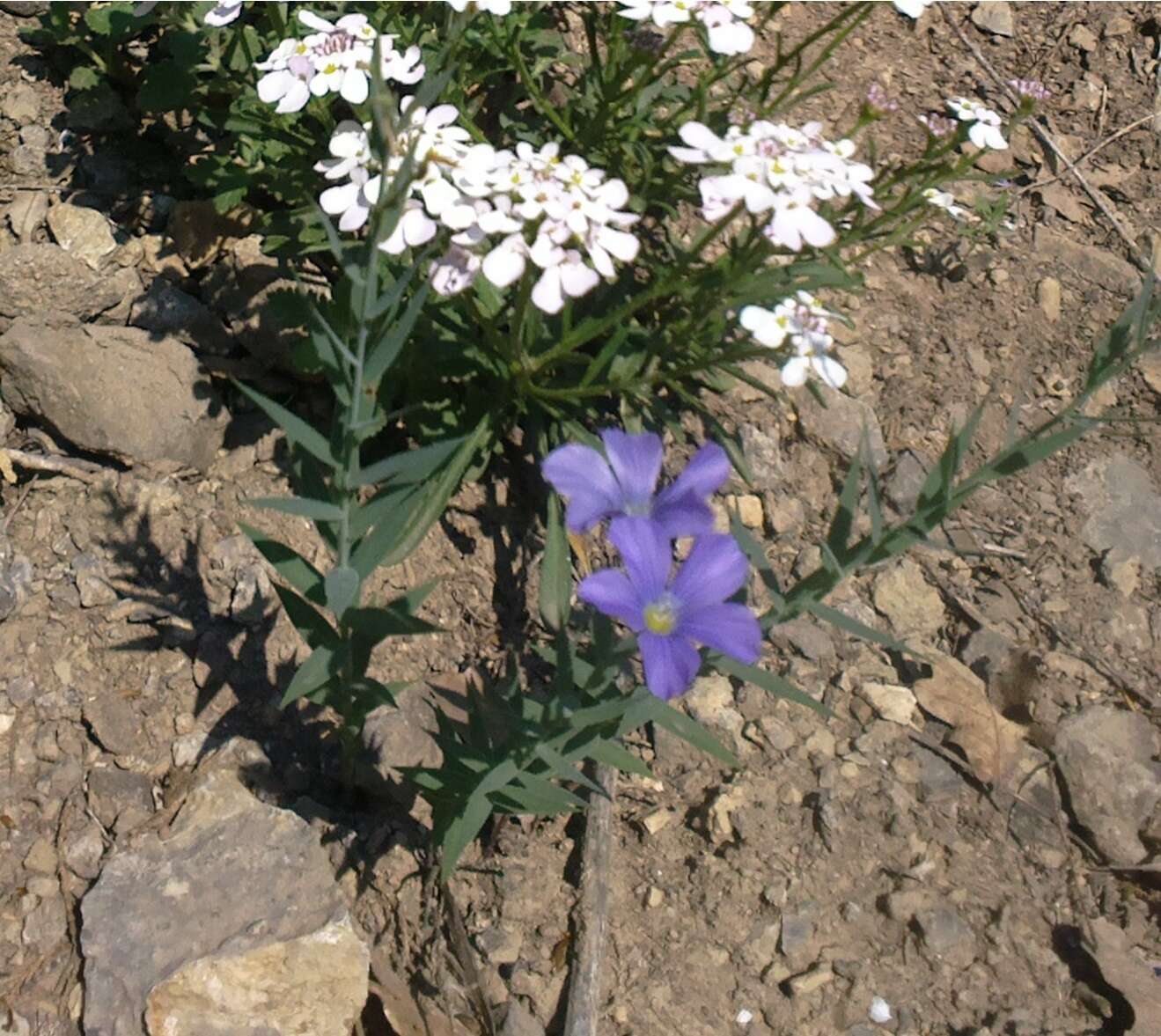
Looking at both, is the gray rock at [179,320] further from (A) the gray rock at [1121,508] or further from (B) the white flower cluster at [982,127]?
(A) the gray rock at [1121,508]

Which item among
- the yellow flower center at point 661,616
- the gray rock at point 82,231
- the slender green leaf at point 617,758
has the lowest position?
the gray rock at point 82,231

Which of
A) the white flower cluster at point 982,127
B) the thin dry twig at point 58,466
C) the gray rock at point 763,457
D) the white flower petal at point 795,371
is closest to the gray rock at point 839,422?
the gray rock at point 763,457

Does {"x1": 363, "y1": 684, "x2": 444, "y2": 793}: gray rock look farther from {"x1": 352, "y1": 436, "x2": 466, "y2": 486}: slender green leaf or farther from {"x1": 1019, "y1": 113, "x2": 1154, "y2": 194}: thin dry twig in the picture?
{"x1": 1019, "y1": 113, "x2": 1154, "y2": 194}: thin dry twig

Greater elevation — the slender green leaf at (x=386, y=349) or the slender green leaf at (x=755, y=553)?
the slender green leaf at (x=386, y=349)

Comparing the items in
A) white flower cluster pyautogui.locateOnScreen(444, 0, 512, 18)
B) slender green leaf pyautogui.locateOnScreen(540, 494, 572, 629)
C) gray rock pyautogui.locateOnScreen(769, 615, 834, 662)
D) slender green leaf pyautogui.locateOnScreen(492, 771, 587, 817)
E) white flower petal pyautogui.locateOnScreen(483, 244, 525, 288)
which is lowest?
gray rock pyautogui.locateOnScreen(769, 615, 834, 662)

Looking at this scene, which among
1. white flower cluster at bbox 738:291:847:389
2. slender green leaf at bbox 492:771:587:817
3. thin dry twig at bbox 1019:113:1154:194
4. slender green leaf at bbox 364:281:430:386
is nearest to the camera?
slender green leaf at bbox 364:281:430:386

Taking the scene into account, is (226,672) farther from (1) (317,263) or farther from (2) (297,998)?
(1) (317,263)

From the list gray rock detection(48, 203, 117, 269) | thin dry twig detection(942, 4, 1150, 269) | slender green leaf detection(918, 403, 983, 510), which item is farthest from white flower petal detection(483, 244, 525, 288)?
thin dry twig detection(942, 4, 1150, 269)

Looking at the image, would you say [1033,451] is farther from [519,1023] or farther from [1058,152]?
[1058,152]
